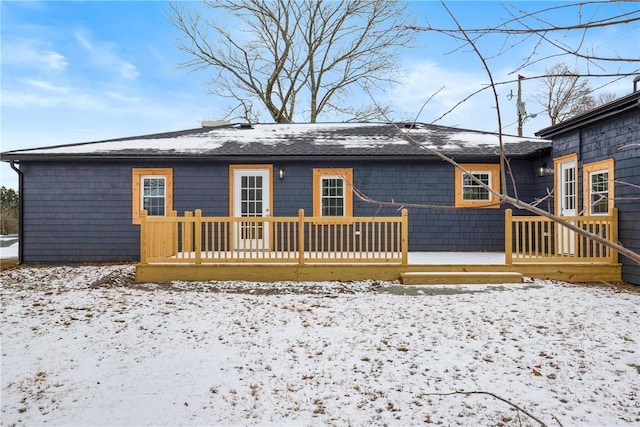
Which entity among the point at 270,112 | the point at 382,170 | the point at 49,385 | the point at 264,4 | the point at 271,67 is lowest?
the point at 49,385

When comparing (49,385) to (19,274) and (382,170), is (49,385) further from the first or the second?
(382,170)

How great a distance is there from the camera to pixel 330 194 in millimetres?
9562

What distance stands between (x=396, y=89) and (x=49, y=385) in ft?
57.9

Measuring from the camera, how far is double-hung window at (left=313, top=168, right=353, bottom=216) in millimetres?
9477

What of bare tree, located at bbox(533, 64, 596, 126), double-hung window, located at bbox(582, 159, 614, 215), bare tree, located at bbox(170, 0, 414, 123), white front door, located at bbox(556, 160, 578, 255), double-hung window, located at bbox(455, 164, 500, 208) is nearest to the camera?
bare tree, located at bbox(533, 64, 596, 126)

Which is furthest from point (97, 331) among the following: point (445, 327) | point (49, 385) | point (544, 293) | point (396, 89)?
point (396, 89)

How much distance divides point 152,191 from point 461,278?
739 centimetres

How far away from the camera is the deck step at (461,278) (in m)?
6.86

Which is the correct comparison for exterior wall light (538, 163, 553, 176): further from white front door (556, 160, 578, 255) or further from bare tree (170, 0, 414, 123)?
bare tree (170, 0, 414, 123)

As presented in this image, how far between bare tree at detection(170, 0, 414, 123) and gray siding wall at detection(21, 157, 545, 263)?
10.1 metres

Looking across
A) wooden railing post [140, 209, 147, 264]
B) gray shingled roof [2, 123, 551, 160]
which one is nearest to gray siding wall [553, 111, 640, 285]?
gray shingled roof [2, 123, 551, 160]

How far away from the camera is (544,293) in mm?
6082

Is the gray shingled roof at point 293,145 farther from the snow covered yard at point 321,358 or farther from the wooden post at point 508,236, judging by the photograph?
the snow covered yard at point 321,358

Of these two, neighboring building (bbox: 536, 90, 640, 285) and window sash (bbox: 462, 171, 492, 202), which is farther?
window sash (bbox: 462, 171, 492, 202)
